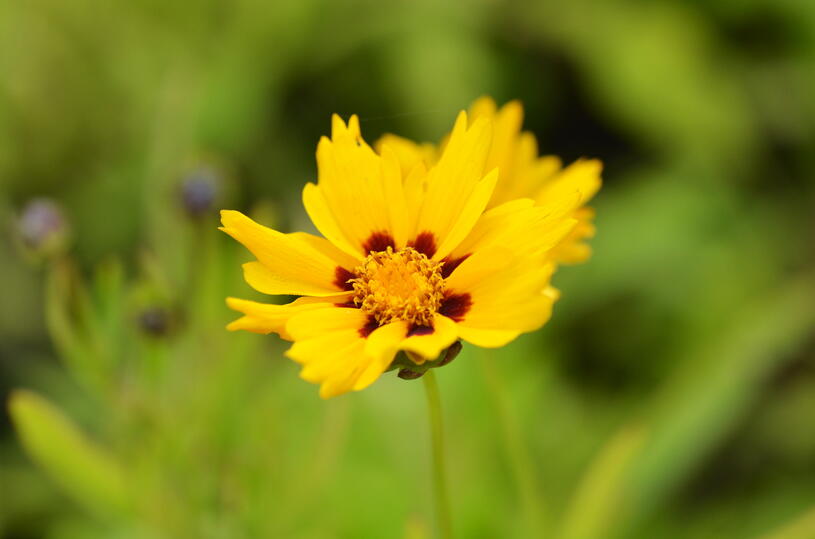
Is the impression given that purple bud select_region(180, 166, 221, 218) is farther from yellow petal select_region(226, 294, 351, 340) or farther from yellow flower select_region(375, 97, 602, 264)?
yellow petal select_region(226, 294, 351, 340)

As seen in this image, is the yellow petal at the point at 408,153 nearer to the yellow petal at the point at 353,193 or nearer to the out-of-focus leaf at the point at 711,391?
the yellow petal at the point at 353,193

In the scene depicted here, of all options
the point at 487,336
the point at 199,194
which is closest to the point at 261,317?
the point at 487,336

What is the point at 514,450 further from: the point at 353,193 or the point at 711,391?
the point at 711,391

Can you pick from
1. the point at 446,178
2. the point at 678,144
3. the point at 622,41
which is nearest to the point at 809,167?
the point at 678,144

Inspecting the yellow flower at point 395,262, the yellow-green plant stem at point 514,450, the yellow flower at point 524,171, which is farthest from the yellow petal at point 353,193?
the yellow-green plant stem at point 514,450

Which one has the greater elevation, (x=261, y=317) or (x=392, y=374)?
(x=392, y=374)

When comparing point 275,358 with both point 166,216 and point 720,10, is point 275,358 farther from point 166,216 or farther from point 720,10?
point 720,10
